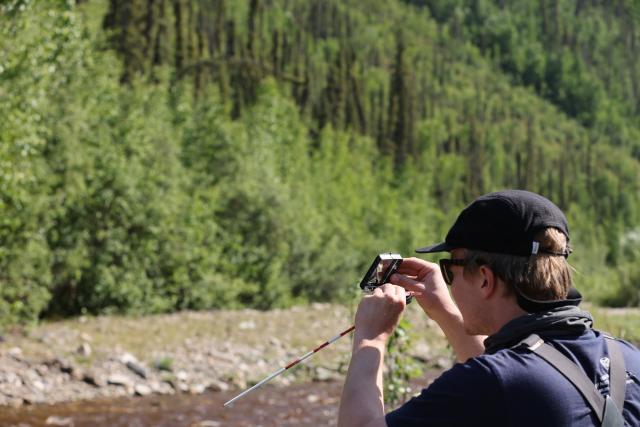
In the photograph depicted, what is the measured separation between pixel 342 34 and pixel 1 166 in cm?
15751

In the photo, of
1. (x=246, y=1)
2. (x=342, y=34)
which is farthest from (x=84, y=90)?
(x=342, y=34)

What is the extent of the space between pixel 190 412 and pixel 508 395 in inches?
574

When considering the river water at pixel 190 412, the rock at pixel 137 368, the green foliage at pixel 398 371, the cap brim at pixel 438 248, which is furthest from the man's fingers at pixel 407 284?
the rock at pixel 137 368

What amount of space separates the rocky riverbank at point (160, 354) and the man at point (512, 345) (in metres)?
13.6

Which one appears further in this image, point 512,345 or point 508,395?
point 512,345

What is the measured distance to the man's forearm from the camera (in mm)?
2953

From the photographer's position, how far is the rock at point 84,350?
1923 cm

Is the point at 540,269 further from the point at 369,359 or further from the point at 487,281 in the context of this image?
the point at 369,359

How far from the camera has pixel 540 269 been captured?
2965 millimetres

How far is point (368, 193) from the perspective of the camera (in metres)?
59.4

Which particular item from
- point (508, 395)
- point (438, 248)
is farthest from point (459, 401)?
point (438, 248)

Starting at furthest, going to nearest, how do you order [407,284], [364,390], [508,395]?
[407,284] → [364,390] → [508,395]

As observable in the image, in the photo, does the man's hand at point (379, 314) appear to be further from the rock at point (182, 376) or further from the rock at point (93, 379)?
the rock at point (182, 376)

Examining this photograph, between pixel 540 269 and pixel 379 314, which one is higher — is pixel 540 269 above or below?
above
